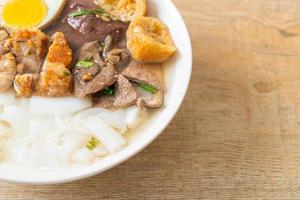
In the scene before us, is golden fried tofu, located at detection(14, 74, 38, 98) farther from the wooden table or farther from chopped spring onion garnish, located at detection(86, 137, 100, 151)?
the wooden table

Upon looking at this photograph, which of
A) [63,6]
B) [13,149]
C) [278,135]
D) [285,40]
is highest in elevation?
[63,6]

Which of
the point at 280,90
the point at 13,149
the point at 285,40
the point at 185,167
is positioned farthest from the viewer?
the point at 285,40

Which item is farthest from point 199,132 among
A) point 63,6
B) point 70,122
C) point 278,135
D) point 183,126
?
point 63,6

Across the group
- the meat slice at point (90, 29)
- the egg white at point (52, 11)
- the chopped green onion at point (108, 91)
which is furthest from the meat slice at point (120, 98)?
the egg white at point (52, 11)

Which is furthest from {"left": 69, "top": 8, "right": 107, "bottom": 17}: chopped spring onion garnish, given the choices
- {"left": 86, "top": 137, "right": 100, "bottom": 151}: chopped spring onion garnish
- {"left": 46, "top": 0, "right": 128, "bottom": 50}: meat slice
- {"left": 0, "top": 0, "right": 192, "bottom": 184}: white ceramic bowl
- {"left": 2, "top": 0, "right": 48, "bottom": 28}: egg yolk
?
{"left": 86, "top": 137, "right": 100, "bottom": 151}: chopped spring onion garnish

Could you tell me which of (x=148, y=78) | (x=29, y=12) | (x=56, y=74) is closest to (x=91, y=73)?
(x=56, y=74)

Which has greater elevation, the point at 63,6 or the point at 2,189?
the point at 63,6

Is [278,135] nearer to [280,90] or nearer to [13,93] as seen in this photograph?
[280,90]

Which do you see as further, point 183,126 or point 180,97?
point 183,126
